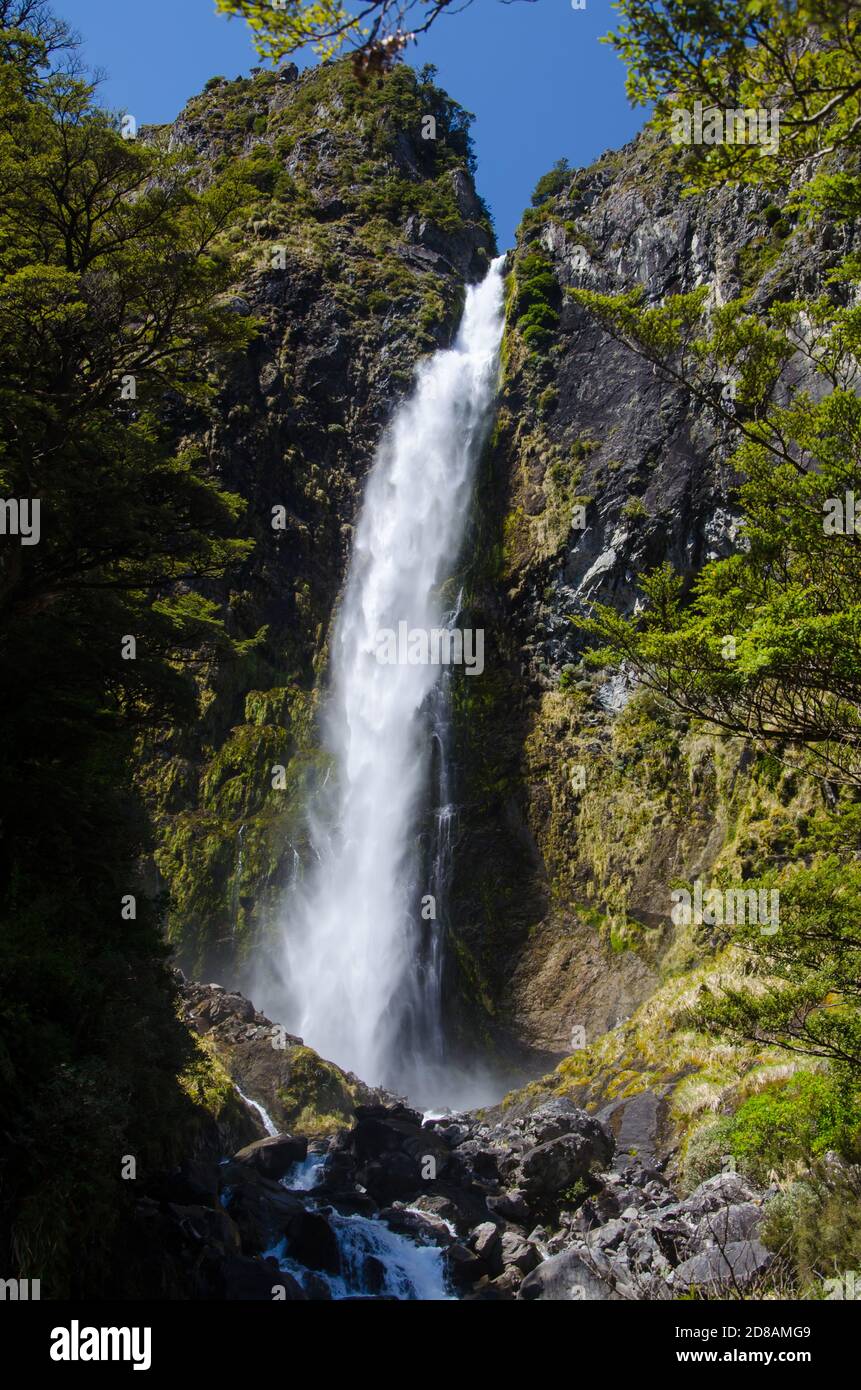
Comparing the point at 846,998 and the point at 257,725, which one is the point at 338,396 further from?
the point at 846,998

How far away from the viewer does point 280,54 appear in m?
4.84

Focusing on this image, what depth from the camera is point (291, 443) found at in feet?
Answer: 123

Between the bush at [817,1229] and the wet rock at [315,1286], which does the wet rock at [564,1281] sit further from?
the wet rock at [315,1286]

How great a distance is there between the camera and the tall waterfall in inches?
1031

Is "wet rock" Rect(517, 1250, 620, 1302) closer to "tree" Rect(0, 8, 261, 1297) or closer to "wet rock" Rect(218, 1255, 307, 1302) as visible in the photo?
"wet rock" Rect(218, 1255, 307, 1302)

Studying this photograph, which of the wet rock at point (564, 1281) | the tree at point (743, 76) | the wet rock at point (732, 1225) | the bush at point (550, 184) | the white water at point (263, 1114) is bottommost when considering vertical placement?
the white water at point (263, 1114)

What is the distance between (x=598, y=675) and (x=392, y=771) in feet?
26.4

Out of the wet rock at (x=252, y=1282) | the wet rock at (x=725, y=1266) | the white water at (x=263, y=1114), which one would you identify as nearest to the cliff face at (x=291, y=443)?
the white water at (x=263, y=1114)

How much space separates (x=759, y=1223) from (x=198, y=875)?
85.3ft

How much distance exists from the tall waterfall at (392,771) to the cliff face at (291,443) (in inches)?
54.7

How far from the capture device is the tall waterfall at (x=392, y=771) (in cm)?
2619

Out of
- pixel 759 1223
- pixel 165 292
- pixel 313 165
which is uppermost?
pixel 313 165

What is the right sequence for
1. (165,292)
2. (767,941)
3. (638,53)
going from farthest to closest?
(165,292) → (767,941) → (638,53)

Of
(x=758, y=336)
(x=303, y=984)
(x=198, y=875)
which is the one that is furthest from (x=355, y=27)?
(x=198, y=875)
